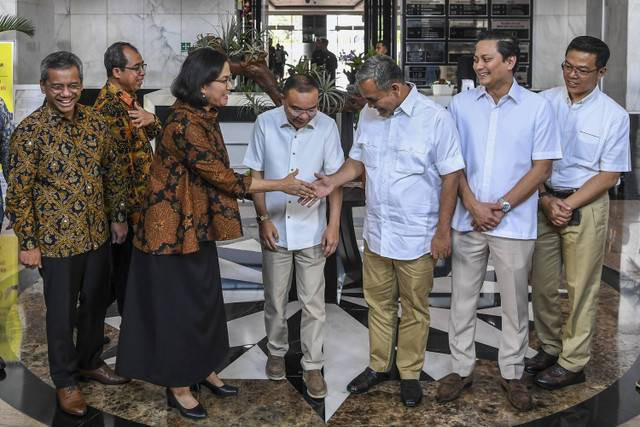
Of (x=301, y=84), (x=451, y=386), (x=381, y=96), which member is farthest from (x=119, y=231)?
(x=451, y=386)

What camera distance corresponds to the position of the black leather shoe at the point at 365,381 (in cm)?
356

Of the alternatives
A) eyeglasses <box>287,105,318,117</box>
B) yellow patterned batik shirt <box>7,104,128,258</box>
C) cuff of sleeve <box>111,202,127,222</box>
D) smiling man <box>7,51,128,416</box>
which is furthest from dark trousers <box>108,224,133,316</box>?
eyeglasses <box>287,105,318,117</box>

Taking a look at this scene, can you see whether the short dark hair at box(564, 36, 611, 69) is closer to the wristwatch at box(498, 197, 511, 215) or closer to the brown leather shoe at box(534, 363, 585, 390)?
the wristwatch at box(498, 197, 511, 215)

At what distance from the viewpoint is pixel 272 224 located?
3512 mm

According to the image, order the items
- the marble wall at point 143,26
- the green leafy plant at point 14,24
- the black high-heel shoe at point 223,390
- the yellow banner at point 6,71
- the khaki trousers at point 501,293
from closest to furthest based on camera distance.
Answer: the khaki trousers at point 501,293 → the black high-heel shoe at point 223,390 → the yellow banner at point 6,71 → the green leafy plant at point 14,24 → the marble wall at point 143,26

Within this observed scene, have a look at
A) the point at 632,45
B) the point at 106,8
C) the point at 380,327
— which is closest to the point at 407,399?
the point at 380,327

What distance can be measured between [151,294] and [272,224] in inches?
24.9

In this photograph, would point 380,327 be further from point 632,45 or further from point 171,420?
point 632,45

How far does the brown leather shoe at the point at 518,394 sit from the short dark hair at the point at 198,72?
1794 mm

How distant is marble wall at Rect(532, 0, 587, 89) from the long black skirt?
1265 cm

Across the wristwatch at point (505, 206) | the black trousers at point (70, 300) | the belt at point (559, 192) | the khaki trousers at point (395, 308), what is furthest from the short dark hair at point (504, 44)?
the black trousers at point (70, 300)

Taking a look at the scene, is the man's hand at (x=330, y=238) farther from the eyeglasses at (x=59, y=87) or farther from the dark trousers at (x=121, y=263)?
the eyeglasses at (x=59, y=87)

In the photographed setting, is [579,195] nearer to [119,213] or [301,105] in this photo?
[301,105]

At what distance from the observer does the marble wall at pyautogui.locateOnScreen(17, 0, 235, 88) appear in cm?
1447
